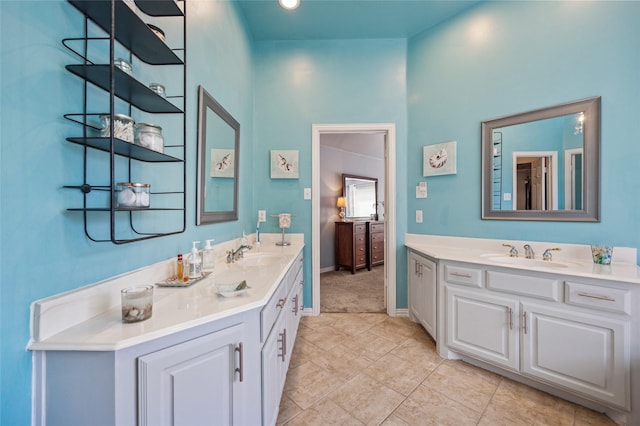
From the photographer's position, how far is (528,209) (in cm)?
207

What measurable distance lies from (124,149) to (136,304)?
57 cm

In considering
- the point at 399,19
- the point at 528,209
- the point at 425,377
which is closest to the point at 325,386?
the point at 425,377

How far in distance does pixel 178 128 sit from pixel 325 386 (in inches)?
73.7

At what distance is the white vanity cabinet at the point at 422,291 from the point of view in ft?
7.02

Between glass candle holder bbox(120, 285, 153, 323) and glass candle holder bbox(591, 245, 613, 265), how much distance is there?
2.61m

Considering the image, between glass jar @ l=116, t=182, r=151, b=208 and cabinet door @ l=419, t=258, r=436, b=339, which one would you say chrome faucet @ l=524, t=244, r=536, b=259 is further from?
glass jar @ l=116, t=182, r=151, b=208

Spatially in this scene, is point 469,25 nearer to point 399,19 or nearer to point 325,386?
point 399,19

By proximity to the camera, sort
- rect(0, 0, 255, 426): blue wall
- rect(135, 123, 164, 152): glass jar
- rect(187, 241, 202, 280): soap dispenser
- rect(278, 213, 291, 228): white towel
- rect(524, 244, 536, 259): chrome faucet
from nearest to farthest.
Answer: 1. rect(0, 0, 255, 426): blue wall
2. rect(135, 123, 164, 152): glass jar
3. rect(187, 241, 202, 280): soap dispenser
4. rect(524, 244, 536, 259): chrome faucet
5. rect(278, 213, 291, 228): white towel

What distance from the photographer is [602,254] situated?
65.1 inches

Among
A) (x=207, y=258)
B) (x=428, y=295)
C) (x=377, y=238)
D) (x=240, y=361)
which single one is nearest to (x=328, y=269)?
(x=377, y=238)

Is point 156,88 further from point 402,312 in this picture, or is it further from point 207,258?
point 402,312

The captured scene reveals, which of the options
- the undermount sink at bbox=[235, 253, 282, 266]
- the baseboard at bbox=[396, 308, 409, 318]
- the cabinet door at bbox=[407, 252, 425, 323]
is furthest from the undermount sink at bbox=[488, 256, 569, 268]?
the undermount sink at bbox=[235, 253, 282, 266]

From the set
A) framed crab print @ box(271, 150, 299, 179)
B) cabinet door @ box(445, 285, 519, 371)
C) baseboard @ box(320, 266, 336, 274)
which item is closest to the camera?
cabinet door @ box(445, 285, 519, 371)

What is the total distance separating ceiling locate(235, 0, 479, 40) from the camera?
2.29 m
